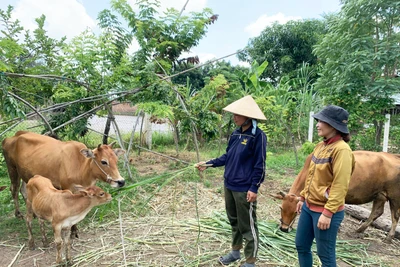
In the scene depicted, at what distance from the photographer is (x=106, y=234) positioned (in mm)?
4375

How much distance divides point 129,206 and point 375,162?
4.02 meters

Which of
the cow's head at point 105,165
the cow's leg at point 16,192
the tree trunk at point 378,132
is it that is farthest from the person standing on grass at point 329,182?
the tree trunk at point 378,132

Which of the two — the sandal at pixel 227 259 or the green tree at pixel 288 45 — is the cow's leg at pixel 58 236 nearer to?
the sandal at pixel 227 259

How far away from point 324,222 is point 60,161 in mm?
3612

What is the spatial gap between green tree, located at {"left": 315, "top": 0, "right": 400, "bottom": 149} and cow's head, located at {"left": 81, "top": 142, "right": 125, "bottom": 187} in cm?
748

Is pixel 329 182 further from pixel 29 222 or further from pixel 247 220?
pixel 29 222

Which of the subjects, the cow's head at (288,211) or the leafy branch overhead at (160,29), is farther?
the leafy branch overhead at (160,29)

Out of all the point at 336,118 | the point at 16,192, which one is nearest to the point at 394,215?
the point at 336,118

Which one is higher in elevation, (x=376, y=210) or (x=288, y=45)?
(x=288, y=45)

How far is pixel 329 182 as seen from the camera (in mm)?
2695

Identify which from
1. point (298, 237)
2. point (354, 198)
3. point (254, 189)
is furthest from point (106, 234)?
point (354, 198)

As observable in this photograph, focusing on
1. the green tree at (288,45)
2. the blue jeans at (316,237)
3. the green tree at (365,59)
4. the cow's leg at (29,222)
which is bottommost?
the cow's leg at (29,222)

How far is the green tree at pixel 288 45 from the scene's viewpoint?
19.7m

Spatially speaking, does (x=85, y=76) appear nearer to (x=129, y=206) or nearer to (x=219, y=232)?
(x=129, y=206)
